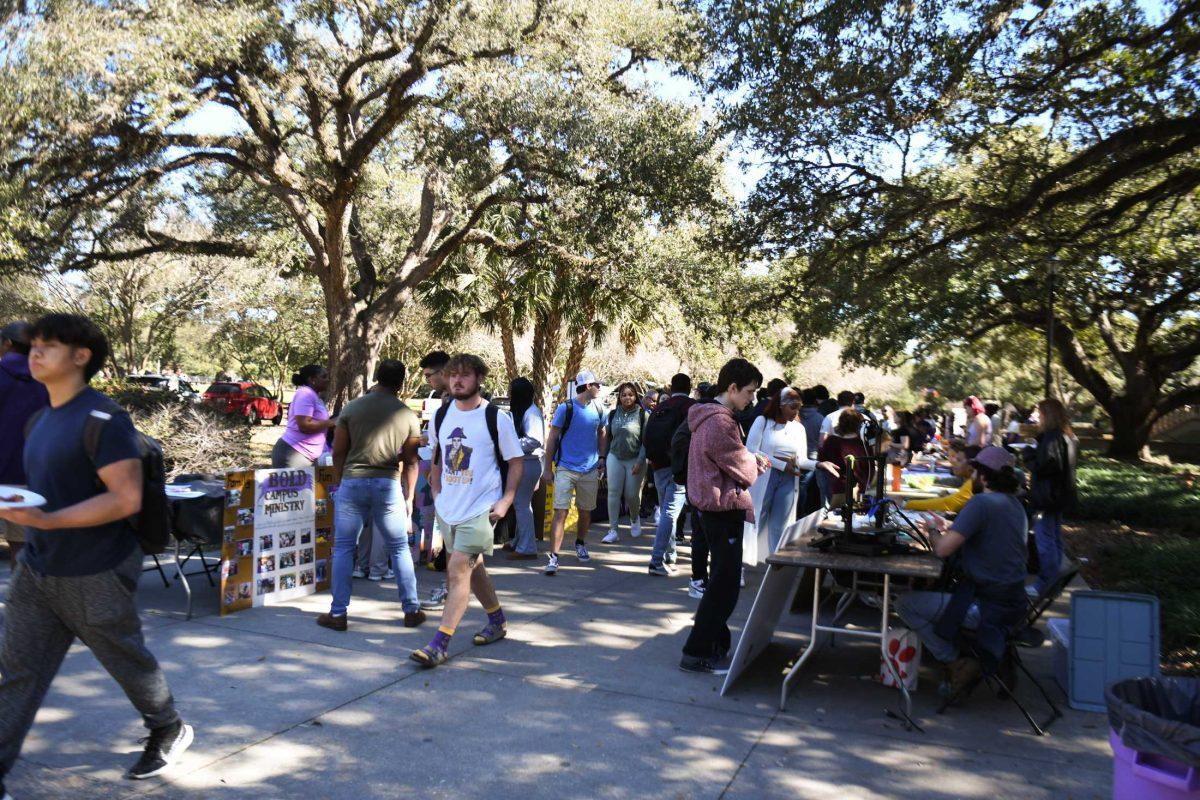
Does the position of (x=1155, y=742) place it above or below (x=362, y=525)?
below

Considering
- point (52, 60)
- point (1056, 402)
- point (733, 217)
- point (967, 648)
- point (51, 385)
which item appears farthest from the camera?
point (733, 217)

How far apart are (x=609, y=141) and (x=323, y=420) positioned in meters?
7.77

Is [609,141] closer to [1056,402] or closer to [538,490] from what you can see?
[538,490]

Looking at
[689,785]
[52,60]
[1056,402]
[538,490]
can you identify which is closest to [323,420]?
[538,490]

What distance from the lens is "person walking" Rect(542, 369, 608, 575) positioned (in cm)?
906

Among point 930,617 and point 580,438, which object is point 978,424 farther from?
point 930,617

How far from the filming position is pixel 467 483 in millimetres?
5617

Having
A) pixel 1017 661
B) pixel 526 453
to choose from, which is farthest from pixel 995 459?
pixel 526 453

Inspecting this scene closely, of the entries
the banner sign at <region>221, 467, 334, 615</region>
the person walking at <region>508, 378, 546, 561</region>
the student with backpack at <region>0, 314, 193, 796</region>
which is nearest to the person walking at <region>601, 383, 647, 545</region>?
the person walking at <region>508, 378, 546, 561</region>

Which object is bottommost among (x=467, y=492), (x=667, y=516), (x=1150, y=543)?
(x=1150, y=543)

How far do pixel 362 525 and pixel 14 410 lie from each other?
7.11 feet

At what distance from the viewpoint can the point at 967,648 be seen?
5043mm

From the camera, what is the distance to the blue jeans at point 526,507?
8.84 meters

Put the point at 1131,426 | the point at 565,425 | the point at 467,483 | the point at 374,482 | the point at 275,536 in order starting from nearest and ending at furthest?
the point at 467,483 → the point at 374,482 → the point at 275,536 → the point at 565,425 → the point at 1131,426
